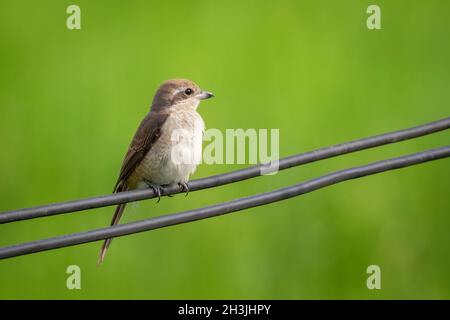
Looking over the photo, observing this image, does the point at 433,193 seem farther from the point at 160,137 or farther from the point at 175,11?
the point at 160,137

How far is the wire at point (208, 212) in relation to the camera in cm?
439

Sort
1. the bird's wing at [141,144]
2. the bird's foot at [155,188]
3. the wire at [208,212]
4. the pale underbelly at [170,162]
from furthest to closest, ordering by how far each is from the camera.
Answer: the bird's wing at [141,144], the pale underbelly at [170,162], the bird's foot at [155,188], the wire at [208,212]

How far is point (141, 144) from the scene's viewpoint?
21.2ft

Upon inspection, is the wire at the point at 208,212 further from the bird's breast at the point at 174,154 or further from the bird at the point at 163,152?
the bird's breast at the point at 174,154

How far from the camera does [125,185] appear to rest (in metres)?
6.62

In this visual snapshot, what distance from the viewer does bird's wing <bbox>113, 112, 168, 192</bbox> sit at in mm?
6457

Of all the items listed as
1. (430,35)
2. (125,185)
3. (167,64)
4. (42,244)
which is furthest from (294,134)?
(42,244)

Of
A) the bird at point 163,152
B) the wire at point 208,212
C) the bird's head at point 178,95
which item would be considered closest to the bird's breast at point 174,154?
the bird at point 163,152

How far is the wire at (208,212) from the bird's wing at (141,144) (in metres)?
1.77

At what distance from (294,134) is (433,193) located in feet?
5.83

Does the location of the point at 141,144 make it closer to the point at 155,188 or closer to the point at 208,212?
the point at 155,188

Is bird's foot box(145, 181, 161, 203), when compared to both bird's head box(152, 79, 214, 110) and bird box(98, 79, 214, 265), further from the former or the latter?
bird's head box(152, 79, 214, 110)

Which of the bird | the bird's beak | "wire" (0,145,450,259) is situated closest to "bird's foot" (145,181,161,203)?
the bird

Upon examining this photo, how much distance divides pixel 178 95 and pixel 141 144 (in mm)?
528
